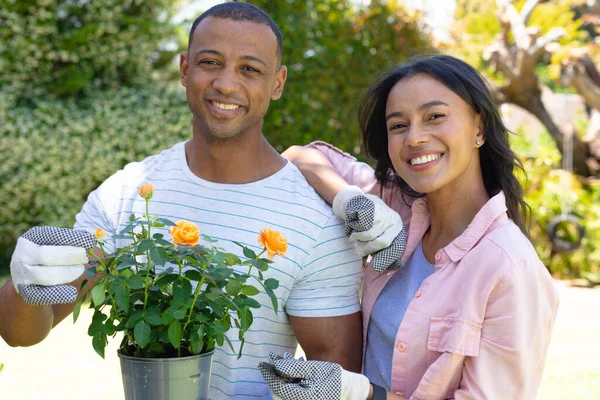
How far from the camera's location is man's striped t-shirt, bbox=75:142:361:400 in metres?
2.01

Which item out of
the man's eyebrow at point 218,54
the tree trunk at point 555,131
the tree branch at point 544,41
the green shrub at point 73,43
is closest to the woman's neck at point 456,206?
the man's eyebrow at point 218,54

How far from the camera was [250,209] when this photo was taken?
6.78ft

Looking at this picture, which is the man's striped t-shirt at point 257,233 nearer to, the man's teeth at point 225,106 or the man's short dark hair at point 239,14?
the man's teeth at point 225,106

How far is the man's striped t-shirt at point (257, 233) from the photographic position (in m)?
2.01

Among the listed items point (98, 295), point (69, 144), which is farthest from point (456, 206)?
point (69, 144)

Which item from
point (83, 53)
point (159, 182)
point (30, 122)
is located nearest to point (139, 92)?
point (83, 53)

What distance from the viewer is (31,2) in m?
7.09

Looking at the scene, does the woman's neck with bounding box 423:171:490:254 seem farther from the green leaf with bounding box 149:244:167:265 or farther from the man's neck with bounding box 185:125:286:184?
the green leaf with bounding box 149:244:167:265

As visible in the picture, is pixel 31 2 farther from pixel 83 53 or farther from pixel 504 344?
pixel 504 344

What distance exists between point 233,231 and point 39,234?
60 centimetres

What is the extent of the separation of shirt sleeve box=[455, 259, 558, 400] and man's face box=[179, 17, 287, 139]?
0.82m

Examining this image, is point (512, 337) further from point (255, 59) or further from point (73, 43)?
point (73, 43)

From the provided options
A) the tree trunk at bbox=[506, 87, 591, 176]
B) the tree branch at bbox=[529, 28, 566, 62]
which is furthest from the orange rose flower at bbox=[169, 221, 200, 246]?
the tree trunk at bbox=[506, 87, 591, 176]

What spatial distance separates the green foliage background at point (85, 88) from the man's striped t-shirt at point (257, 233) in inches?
163
